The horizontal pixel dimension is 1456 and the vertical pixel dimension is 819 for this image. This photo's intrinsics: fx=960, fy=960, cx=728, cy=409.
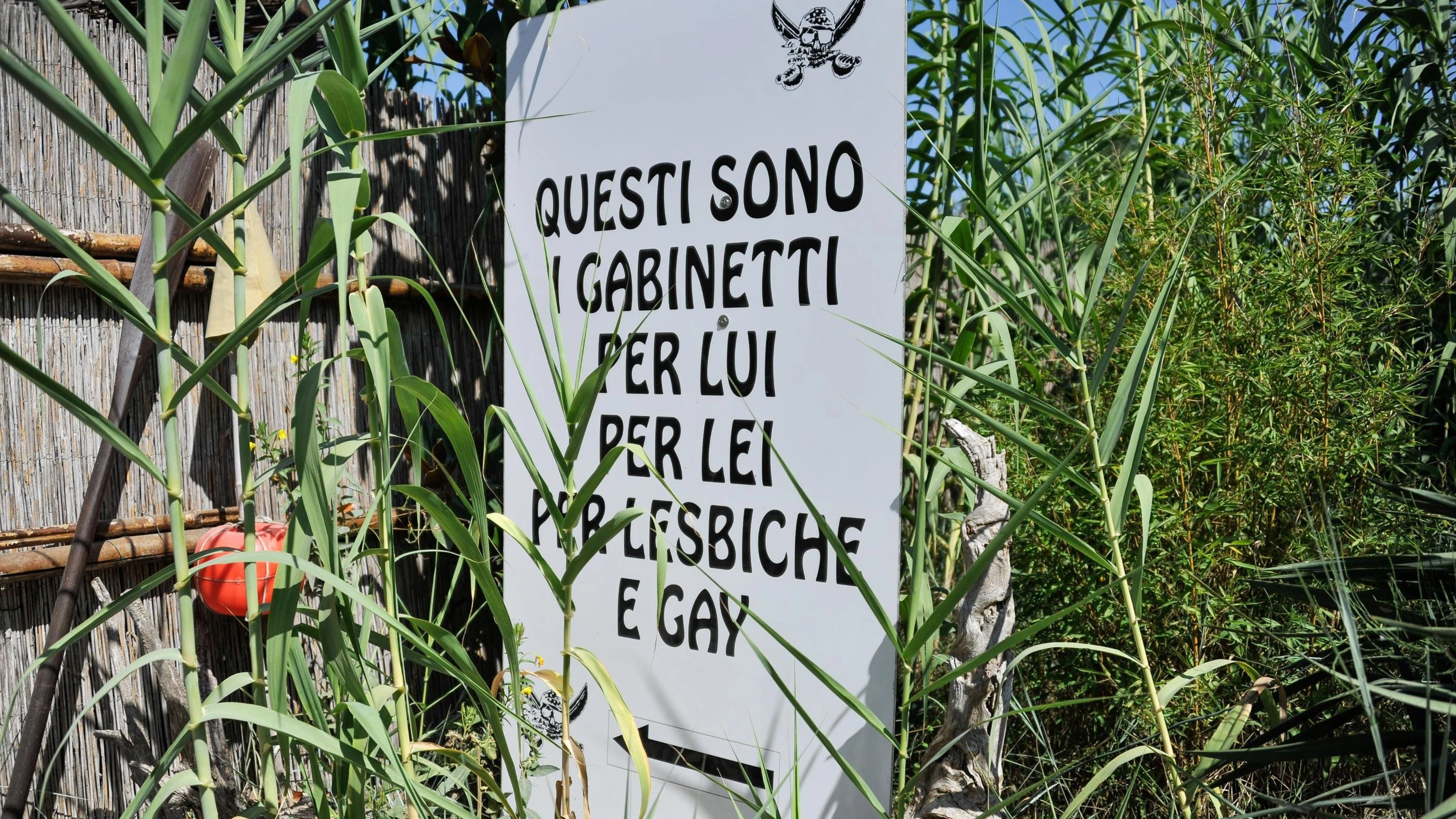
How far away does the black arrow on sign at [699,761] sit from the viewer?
163 cm

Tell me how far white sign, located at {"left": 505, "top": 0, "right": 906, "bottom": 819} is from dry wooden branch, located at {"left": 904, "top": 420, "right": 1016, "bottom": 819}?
108mm

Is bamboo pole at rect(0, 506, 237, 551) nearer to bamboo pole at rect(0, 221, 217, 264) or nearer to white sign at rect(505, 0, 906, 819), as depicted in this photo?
bamboo pole at rect(0, 221, 217, 264)

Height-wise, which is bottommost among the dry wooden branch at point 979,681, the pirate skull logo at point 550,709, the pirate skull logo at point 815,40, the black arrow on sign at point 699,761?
the black arrow on sign at point 699,761

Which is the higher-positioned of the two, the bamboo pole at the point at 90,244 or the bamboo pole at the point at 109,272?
the bamboo pole at the point at 90,244

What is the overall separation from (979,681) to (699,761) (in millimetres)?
543

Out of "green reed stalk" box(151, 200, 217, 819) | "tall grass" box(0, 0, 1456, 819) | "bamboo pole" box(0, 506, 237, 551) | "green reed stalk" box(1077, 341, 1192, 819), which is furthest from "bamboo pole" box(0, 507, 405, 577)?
"green reed stalk" box(1077, 341, 1192, 819)

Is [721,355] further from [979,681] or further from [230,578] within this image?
[230,578]

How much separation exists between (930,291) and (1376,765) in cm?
103

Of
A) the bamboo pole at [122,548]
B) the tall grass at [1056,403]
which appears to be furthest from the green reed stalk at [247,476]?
the bamboo pole at [122,548]

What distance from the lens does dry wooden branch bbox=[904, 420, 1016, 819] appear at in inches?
55.9

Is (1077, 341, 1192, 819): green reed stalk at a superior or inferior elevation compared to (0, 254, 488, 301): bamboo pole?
inferior

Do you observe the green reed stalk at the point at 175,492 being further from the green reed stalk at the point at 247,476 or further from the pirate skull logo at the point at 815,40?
the pirate skull logo at the point at 815,40

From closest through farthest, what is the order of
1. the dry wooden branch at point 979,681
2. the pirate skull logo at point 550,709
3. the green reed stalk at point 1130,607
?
the green reed stalk at point 1130,607
the dry wooden branch at point 979,681
the pirate skull logo at point 550,709

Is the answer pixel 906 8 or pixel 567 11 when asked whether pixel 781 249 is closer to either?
pixel 906 8
